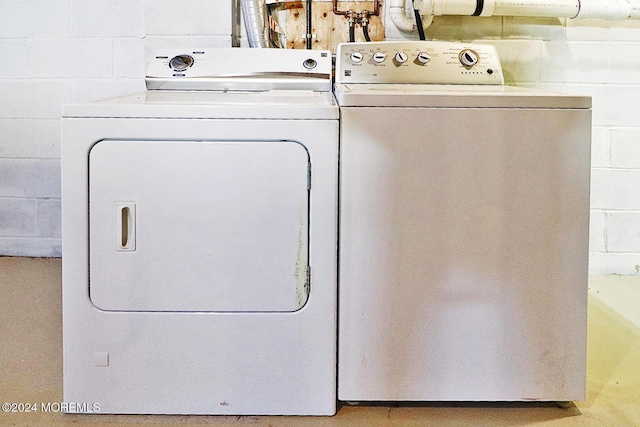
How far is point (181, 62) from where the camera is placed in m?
2.34

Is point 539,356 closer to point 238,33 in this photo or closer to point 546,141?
point 546,141

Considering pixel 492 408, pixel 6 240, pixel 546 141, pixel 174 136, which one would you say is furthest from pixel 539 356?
pixel 6 240

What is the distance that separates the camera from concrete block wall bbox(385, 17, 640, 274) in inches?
114

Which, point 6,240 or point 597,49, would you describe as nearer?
point 597,49

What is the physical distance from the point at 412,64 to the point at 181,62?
0.80 metres

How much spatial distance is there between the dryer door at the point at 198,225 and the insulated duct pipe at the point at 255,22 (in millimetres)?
1253

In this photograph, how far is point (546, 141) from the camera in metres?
1.58

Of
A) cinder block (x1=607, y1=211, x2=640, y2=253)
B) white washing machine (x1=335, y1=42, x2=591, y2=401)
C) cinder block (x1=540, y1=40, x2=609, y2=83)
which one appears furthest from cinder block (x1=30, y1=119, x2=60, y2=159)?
cinder block (x1=607, y1=211, x2=640, y2=253)

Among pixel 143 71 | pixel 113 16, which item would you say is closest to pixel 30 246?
pixel 143 71

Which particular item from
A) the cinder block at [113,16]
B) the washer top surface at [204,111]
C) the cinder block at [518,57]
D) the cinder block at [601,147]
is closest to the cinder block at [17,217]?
the cinder block at [113,16]

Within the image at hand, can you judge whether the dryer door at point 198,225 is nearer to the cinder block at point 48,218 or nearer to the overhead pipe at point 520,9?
the overhead pipe at point 520,9

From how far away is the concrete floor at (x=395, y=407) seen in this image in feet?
5.26

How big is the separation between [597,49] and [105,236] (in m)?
2.32

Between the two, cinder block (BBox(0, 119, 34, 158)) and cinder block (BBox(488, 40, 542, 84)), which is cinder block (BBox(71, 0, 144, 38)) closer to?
cinder block (BBox(0, 119, 34, 158))
